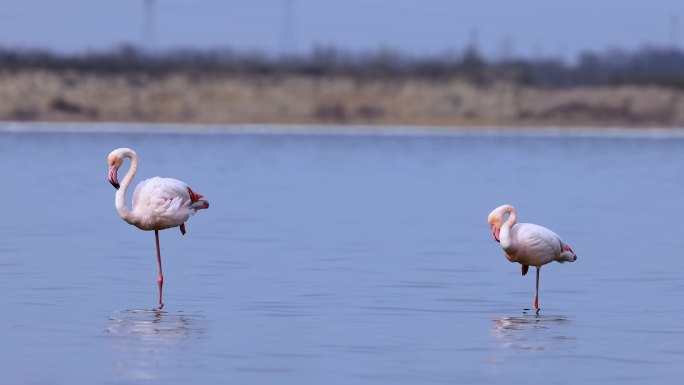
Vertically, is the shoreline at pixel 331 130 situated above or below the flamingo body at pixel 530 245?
above

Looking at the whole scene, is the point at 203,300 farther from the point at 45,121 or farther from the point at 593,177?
the point at 45,121

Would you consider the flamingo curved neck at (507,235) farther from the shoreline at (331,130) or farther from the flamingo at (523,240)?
the shoreline at (331,130)

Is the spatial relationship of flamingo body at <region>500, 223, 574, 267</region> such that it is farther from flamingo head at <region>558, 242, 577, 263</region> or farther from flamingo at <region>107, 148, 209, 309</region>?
flamingo at <region>107, 148, 209, 309</region>

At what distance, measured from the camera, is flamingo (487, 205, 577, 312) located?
1295 centimetres

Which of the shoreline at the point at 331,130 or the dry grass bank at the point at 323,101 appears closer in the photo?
the shoreline at the point at 331,130

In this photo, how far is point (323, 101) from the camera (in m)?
84.7

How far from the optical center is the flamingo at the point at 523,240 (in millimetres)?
12953

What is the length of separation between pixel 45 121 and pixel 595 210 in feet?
188

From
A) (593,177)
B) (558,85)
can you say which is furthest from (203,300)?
(558,85)

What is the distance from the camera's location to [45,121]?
78.8 meters

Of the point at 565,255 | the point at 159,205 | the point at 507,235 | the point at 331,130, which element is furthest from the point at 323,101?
the point at 507,235

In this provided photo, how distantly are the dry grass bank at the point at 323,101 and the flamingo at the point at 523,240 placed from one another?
67.4 metres

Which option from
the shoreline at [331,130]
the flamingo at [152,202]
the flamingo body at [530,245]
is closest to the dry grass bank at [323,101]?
the shoreline at [331,130]

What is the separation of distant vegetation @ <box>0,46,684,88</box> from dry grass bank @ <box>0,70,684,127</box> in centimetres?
198
